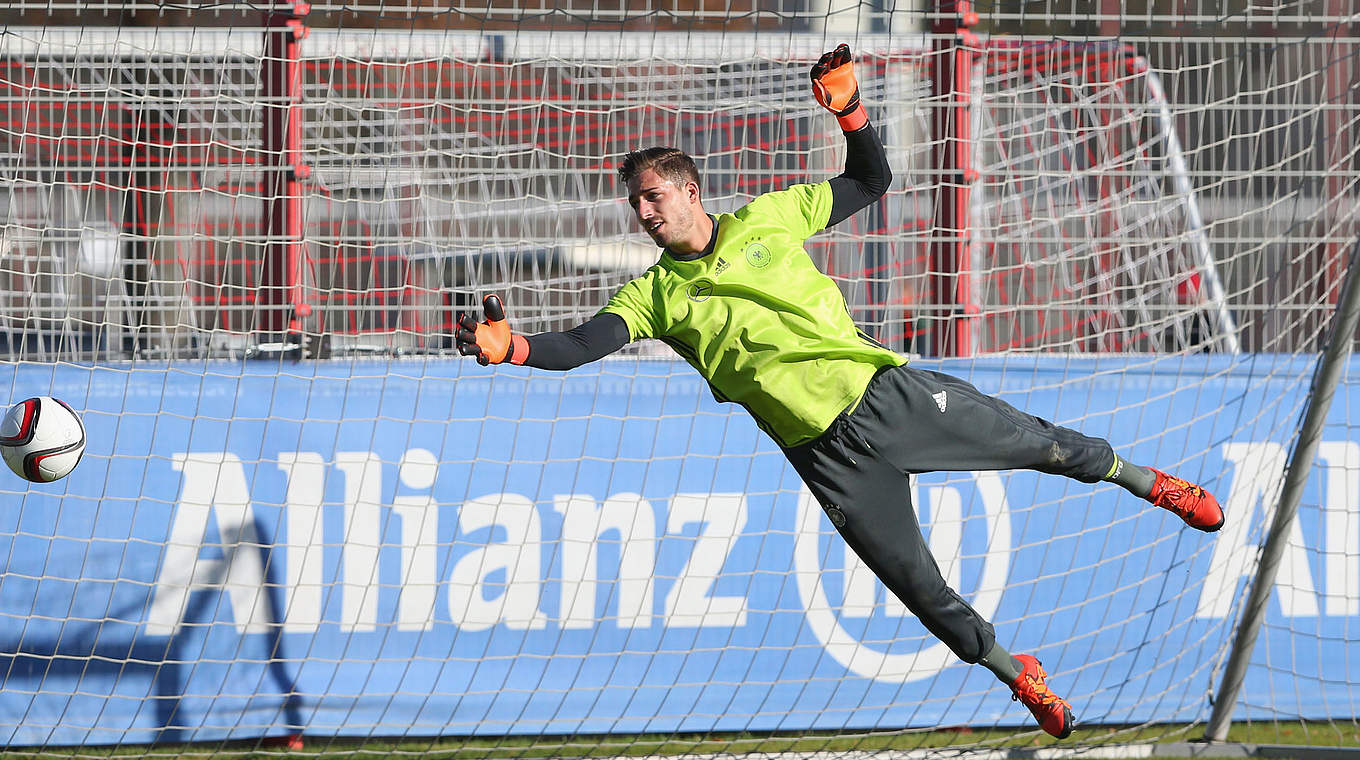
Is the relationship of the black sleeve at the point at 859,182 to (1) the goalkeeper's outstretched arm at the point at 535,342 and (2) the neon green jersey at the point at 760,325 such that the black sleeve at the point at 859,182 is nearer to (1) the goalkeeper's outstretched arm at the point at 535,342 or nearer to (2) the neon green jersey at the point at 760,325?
(2) the neon green jersey at the point at 760,325

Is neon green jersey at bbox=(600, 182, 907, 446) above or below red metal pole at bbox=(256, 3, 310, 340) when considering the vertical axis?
below

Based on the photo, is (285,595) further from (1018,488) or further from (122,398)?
(1018,488)

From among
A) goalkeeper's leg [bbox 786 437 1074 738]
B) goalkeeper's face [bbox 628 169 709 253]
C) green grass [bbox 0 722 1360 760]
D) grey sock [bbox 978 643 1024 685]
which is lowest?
green grass [bbox 0 722 1360 760]

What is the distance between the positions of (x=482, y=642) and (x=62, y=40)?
293 cm

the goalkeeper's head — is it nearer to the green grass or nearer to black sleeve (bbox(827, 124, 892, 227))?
black sleeve (bbox(827, 124, 892, 227))

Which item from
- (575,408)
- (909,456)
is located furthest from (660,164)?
(575,408)

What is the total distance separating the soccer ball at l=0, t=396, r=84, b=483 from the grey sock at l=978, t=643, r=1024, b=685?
2.89 metres

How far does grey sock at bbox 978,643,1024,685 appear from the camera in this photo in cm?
393

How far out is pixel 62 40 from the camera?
525 cm

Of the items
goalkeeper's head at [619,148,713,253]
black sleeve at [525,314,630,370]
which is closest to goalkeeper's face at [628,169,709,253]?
goalkeeper's head at [619,148,713,253]

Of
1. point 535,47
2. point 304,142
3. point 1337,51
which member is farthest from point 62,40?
point 1337,51

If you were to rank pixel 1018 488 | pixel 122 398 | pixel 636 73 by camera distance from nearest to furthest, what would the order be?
pixel 122 398
pixel 1018 488
pixel 636 73

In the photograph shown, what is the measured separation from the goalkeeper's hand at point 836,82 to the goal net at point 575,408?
1710 mm

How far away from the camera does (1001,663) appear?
3.96m
